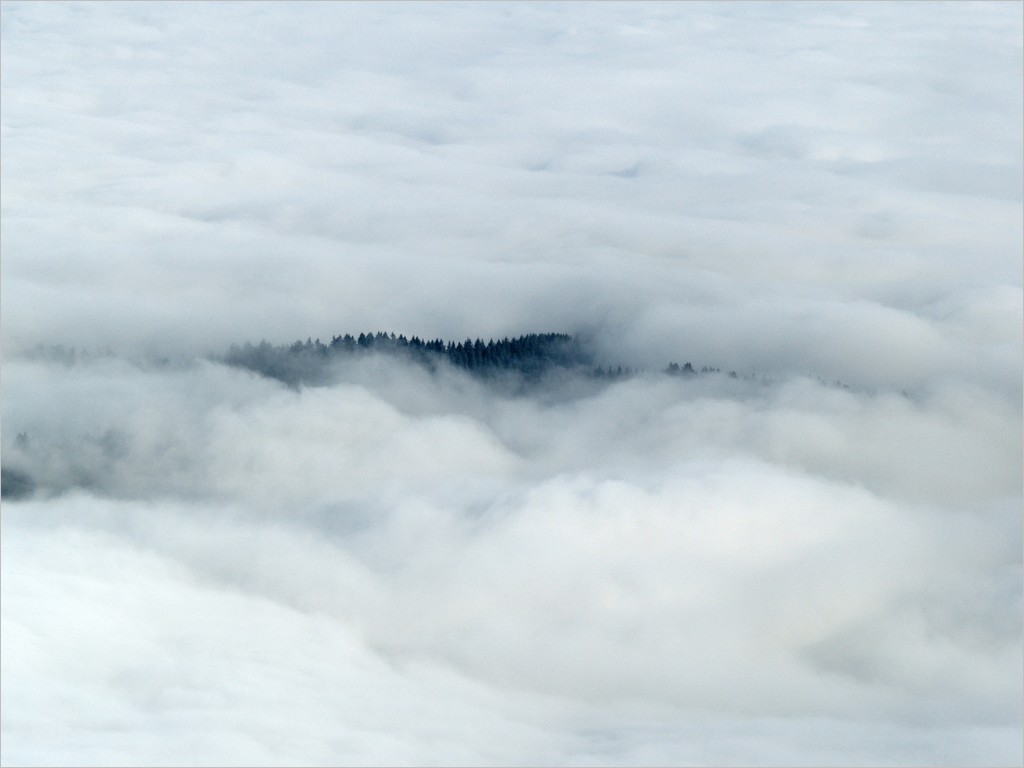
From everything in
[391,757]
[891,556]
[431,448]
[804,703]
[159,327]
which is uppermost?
[159,327]

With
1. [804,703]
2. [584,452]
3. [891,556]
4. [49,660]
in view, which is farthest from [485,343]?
[49,660]

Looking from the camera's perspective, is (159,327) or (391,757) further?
(159,327)

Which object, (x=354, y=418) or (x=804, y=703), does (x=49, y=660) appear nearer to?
(x=804, y=703)

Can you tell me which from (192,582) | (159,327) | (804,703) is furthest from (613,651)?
(159,327)

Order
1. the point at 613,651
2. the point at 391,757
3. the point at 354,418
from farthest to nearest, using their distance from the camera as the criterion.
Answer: the point at 354,418 < the point at 613,651 < the point at 391,757

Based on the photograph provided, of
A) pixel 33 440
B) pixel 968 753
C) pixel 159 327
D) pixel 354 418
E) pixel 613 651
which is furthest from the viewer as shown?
pixel 159 327

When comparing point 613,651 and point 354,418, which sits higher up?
point 354,418
